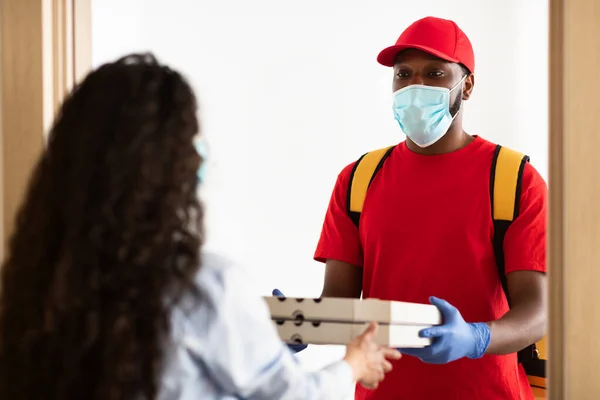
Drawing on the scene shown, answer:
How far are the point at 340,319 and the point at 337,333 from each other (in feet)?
0.07

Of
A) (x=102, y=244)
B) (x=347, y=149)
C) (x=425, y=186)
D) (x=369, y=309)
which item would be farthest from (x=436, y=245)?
(x=347, y=149)

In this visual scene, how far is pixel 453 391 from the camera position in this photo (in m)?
1.65

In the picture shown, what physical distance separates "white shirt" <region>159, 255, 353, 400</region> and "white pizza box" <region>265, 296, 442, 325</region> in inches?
10.5

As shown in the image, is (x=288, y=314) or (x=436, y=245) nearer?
(x=288, y=314)

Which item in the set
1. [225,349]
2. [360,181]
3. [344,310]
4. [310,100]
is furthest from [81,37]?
[310,100]

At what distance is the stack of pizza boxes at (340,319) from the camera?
127 cm

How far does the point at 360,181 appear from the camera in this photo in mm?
1839

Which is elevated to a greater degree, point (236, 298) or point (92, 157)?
point (92, 157)

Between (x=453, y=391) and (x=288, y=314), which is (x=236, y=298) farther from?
(x=453, y=391)

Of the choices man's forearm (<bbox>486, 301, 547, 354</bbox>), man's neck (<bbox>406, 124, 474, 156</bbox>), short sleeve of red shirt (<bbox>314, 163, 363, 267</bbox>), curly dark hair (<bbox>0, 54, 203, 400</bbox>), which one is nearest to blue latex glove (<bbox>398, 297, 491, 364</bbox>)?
man's forearm (<bbox>486, 301, 547, 354</bbox>)

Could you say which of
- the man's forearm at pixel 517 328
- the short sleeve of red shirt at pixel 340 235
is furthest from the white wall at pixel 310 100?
the man's forearm at pixel 517 328

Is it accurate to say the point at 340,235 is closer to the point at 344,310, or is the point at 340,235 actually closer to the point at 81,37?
the point at 344,310

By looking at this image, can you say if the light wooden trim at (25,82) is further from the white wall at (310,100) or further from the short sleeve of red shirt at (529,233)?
the white wall at (310,100)

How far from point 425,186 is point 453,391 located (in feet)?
1.41
